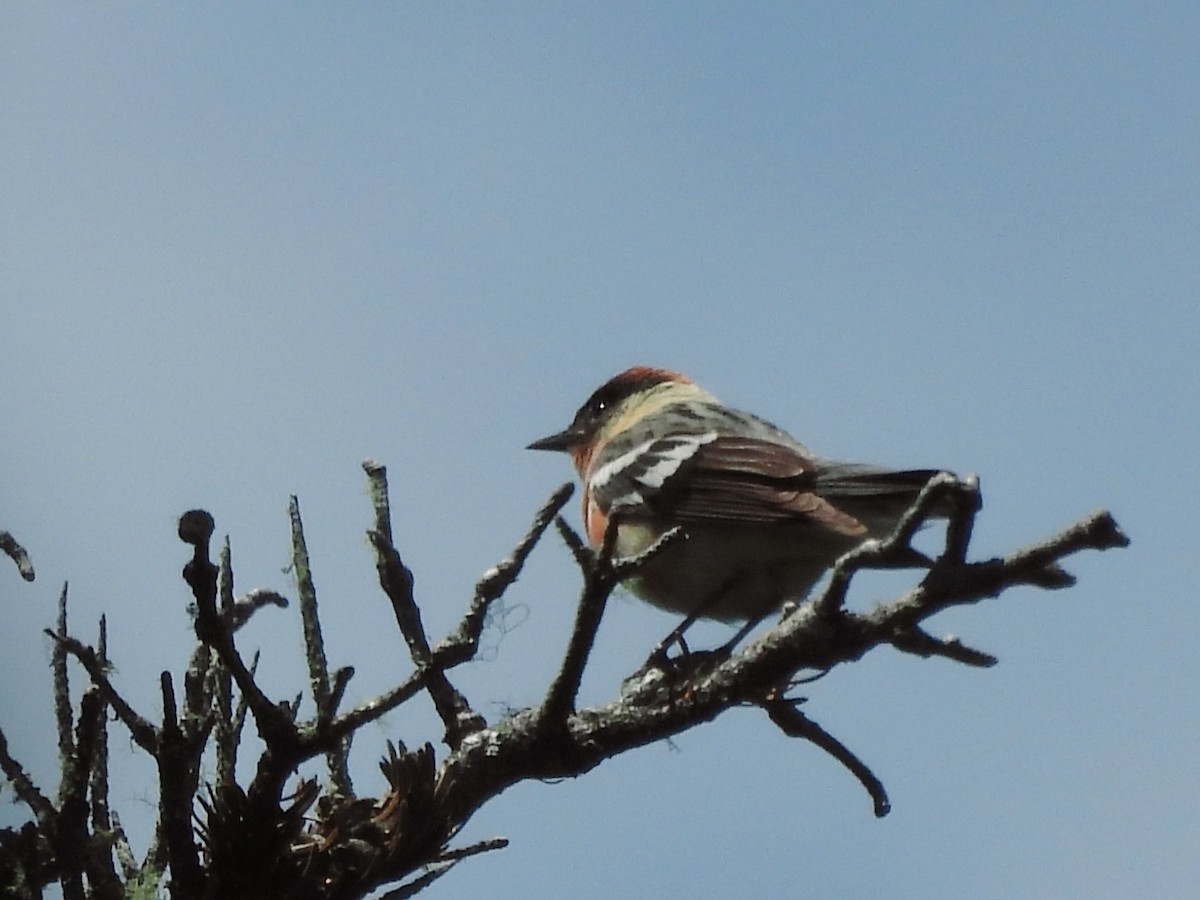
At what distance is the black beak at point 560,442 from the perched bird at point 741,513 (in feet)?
3.52

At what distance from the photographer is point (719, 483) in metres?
4.74

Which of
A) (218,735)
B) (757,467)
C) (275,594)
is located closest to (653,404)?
(757,467)

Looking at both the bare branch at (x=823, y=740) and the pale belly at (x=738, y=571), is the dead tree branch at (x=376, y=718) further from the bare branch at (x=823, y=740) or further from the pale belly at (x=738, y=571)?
the pale belly at (x=738, y=571)

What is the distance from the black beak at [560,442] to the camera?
6.38 meters

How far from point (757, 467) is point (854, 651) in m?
2.29

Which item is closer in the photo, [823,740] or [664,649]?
[823,740]

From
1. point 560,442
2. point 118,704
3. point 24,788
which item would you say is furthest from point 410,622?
point 560,442

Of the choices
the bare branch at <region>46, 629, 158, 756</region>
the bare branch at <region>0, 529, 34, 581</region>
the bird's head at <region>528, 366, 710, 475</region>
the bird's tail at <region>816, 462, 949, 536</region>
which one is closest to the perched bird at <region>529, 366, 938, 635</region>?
the bird's tail at <region>816, 462, 949, 536</region>

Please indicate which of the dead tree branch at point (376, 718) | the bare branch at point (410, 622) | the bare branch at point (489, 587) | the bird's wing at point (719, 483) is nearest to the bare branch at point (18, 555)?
the dead tree branch at point (376, 718)

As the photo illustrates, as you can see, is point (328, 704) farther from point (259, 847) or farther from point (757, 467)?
point (757, 467)

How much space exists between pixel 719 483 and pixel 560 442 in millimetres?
1773

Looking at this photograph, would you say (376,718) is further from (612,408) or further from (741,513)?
(612,408)

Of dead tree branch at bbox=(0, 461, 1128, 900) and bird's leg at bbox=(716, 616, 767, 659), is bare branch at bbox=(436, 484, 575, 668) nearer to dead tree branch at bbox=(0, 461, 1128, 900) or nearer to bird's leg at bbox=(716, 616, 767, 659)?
dead tree branch at bbox=(0, 461, 1128, 900)

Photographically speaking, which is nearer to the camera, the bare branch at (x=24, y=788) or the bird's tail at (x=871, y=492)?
the bare branch at (x=24, y=788)
